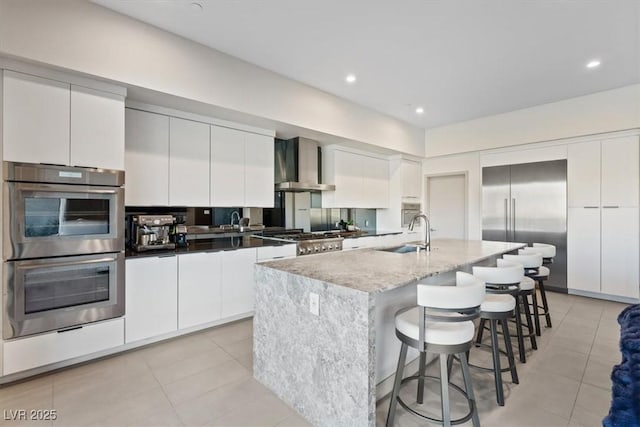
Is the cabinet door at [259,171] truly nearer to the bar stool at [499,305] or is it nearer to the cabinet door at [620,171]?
the bar stool at [499,305]

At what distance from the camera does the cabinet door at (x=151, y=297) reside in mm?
2639

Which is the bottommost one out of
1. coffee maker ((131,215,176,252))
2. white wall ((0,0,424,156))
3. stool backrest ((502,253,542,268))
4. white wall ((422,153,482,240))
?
stool backrest ((502,253,542,268))

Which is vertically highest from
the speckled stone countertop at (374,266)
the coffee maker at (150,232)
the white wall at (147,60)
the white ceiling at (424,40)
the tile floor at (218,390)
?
the white ceiling at (424,40)

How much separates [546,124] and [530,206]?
128 cm

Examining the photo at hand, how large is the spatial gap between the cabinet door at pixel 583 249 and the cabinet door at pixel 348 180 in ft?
10.4

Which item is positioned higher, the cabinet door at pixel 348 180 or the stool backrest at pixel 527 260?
the cabinet door at pixel 348 180

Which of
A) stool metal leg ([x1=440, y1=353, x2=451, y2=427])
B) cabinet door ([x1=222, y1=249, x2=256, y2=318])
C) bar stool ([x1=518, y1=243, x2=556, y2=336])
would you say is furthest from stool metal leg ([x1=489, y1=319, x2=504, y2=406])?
cabinet door ([x1=222, y1=249, x2=256, y2=318])

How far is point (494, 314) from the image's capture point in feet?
6.62

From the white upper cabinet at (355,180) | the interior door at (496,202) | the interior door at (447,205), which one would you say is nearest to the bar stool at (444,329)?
the white upper cabinet at (355,180)

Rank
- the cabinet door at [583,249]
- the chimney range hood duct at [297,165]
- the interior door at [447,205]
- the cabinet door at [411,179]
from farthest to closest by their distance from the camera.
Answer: the interior door at [447,205] < the cabinet door at [411,179] < the chimney range hood duct at [297,165] < the cabinet door at [583,249]

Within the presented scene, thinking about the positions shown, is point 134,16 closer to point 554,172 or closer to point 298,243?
point 298,243

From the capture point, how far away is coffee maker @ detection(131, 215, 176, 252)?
290 cm

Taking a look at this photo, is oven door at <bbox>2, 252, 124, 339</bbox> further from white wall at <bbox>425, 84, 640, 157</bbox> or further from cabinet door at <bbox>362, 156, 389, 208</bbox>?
white wall at <bbox>425, 84, 640, 157</bbox>

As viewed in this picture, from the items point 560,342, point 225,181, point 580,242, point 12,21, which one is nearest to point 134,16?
point 12,21
